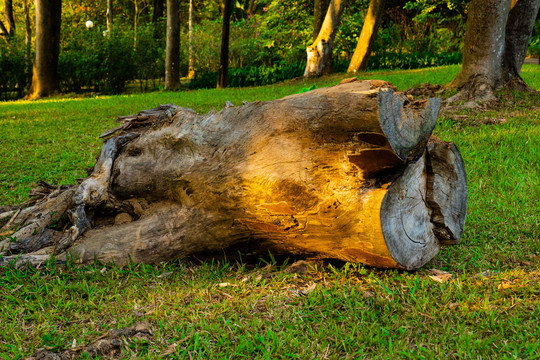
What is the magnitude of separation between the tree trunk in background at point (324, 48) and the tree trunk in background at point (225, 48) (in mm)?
2651

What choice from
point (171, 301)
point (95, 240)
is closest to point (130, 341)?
point (171, 301)

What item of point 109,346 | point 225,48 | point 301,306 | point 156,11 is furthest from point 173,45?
point 156,11

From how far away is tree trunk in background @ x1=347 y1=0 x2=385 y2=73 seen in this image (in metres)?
16.5

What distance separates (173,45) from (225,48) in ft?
6.97

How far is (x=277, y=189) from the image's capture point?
3.13 m

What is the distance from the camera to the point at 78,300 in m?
3.08

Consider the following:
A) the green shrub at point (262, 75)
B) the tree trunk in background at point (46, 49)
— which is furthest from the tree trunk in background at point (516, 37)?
the tree trunk in background at point (46, 49)

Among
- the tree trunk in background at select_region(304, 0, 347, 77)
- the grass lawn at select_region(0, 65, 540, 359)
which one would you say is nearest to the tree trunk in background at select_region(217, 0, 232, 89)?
the tree trunk in background at select_region(304, 0, 347, 77)

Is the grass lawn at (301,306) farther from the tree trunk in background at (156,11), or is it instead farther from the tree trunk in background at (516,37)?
the tree trunk in background at (156,11)

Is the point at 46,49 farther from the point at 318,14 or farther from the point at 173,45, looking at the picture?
the point at 318,14

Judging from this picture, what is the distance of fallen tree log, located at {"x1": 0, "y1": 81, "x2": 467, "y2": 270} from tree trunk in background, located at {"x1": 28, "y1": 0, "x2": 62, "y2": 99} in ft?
48.3

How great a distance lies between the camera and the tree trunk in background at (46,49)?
1681 cm

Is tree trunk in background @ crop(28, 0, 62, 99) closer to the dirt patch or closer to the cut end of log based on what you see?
the dirt patch

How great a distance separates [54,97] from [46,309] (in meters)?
15.8
